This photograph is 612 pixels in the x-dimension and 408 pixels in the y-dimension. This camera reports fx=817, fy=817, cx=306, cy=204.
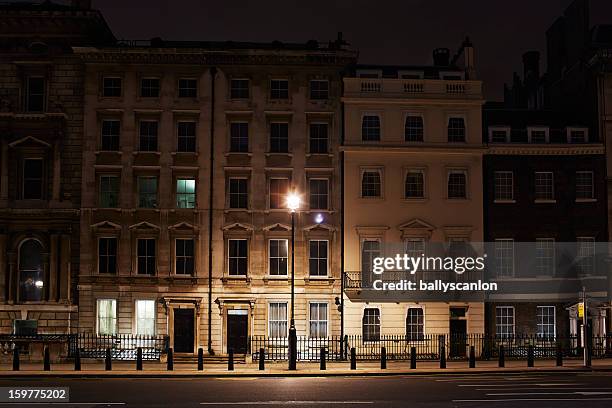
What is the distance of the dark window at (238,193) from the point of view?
4334cm

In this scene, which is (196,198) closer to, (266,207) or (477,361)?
(266,207)

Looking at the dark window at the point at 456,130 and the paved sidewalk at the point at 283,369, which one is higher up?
the dark window at the point at 456,130

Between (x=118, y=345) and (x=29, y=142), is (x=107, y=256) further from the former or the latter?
(x=29, y=142)

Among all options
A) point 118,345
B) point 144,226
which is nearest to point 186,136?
point 144,226

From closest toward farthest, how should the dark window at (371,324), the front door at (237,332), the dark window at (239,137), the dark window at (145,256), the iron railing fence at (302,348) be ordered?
the iron railing fence at (302,348)
the dark window at (371,324)
the front door at (237,332)
the dark window at (145,256)
the dark window at (239,137)

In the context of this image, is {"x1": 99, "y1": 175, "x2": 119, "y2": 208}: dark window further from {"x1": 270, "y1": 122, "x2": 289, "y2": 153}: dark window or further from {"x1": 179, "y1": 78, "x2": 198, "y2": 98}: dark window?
{"x1": 270, "y1": 122, "x2": 289, "y2": 153}: dark window

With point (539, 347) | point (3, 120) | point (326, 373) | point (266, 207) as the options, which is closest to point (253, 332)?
point (266, 207)

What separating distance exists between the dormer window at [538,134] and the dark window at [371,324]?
12730 millimetres

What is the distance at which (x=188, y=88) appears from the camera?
43812 millimetres

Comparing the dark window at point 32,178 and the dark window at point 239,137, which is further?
the dark window at point 239,137

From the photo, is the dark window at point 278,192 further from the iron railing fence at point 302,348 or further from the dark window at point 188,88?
the iron railing fence at point 302,348

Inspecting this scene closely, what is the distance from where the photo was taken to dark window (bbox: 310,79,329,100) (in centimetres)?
4391

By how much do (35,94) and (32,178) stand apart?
451cm

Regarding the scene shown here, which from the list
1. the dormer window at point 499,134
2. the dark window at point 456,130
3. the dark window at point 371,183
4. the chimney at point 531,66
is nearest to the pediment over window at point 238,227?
the dark window at point 371,183
